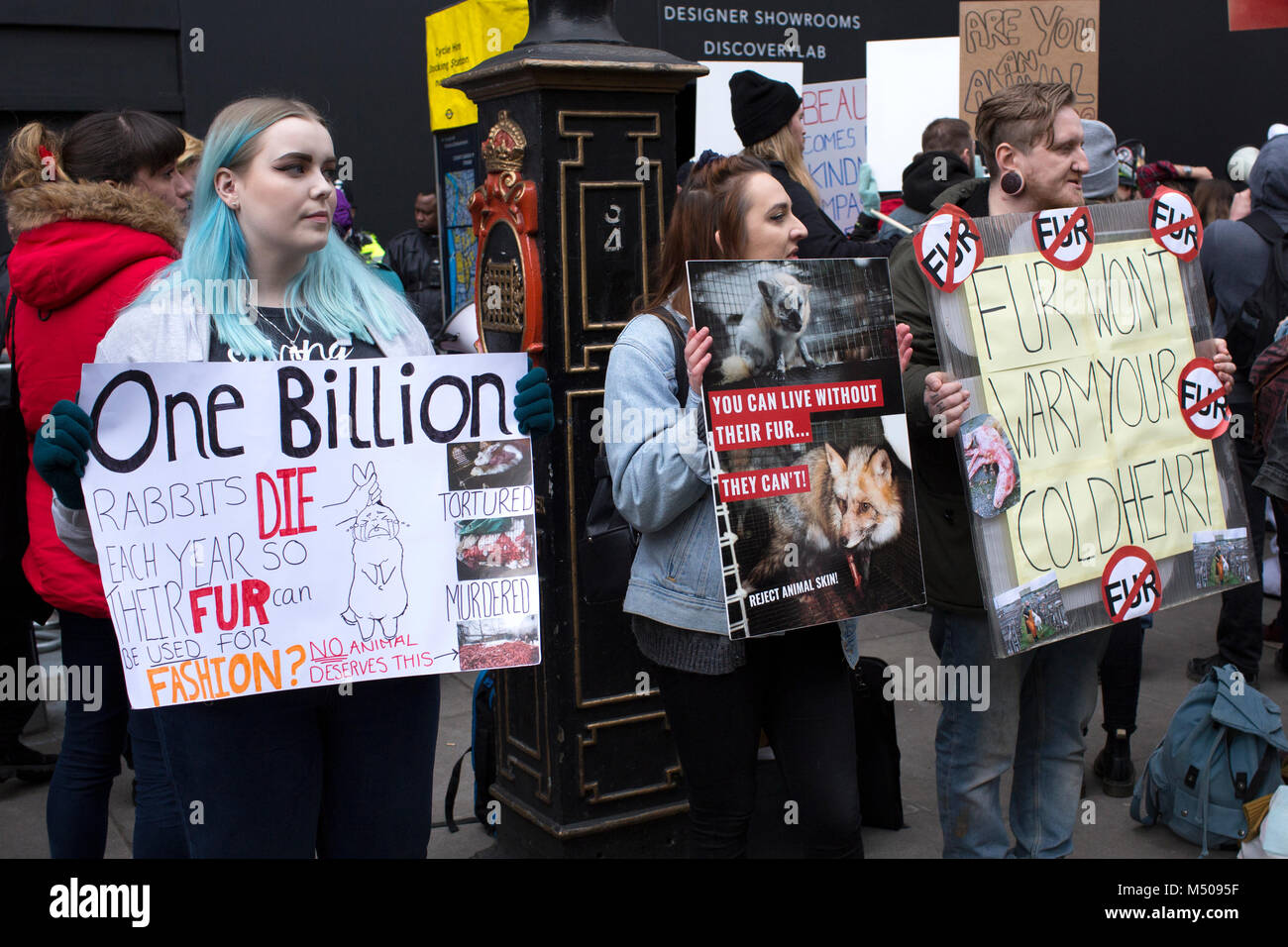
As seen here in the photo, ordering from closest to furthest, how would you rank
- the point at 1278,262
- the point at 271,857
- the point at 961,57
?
the point at 271,857
the point at 1278,262
the point at 961,57

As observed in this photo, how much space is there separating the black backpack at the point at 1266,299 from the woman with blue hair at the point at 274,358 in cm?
390

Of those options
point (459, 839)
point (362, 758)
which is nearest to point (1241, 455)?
point (459, 839)

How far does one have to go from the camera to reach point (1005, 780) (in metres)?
4.54

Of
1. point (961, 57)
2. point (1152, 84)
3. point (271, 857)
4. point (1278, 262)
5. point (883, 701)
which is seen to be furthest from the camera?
point (1152, 84)

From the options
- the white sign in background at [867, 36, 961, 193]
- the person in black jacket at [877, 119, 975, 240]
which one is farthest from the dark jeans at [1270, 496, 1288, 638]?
the white sign in background at [867, 36, 961, 193]

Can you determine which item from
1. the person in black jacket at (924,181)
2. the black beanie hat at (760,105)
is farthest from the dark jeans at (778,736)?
the person in black jacket at (924,181)

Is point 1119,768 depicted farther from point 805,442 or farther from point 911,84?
point 911,84

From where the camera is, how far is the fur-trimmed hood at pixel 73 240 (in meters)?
2.92

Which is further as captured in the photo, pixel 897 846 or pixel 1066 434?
pixel 897 846

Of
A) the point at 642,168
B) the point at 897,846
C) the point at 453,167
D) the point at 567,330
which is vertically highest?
the point at 453,167

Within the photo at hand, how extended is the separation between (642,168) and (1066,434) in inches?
54.9

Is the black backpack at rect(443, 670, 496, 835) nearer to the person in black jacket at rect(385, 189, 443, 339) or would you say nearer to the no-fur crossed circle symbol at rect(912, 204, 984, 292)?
the no-fur crossed circle symbol at rect(912, 204, 984, 292)

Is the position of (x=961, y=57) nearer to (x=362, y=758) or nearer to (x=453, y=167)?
(x=453, y=167)

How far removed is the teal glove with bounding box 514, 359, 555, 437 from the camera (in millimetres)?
2469
